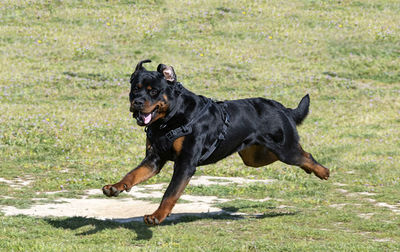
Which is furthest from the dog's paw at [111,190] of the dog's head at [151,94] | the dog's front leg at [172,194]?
the dog's head at [151,94]

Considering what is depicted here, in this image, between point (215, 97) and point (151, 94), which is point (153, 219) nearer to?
point (151, 94)

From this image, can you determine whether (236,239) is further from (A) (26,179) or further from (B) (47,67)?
(B) (47,67)

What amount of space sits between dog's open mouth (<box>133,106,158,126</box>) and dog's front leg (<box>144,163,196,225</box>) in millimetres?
753

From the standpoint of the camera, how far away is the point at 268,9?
3725cm

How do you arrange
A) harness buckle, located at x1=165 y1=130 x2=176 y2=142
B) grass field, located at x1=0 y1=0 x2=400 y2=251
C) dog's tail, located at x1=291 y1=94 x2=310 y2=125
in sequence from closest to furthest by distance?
1. harness buckle, located at x1=165 y1=130 x2=176 y2=142
2. grass field, located at x1=0 y1=0 x2=400 y2=251
3. dog's tail, located at x1=291 y1=94 x2=310 y2=125

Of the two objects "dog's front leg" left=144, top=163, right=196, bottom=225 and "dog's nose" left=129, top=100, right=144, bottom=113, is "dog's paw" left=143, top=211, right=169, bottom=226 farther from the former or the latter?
"dog's nose" left=129, top=100, right=144, bottom=113

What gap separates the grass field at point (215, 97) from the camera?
329 inches

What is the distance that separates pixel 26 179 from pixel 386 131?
40.2 feet

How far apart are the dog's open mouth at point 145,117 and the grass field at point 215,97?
1.52 metres

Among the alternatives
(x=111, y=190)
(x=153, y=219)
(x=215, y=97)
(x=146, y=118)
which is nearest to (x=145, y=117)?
(x=146, y=118)

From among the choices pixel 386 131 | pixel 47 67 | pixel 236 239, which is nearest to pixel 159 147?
pixel 236 239

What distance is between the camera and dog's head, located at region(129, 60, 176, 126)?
23.9 ft

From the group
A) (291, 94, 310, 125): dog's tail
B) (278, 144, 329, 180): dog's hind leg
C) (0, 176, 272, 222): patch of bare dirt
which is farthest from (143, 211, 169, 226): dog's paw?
(291, 94, 310, 125): dog's tail

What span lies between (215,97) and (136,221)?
1575cm
